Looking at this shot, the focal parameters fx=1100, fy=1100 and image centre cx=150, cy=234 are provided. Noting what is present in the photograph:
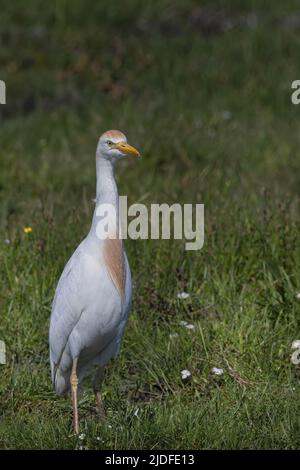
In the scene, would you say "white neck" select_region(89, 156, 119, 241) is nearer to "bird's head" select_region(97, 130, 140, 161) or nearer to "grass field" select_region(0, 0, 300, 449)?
"bird's head" select_region(97, 130, 140, 161)

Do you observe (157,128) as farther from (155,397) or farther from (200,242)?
(155,397)

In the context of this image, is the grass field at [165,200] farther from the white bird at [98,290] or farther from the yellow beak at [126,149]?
the yellow beak at [126,149]

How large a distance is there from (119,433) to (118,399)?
883 millimetres

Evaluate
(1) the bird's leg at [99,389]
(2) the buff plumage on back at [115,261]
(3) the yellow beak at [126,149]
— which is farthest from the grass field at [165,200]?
(3) the yellow beak at [126,149]

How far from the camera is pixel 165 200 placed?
299 inches

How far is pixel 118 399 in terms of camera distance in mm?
5703

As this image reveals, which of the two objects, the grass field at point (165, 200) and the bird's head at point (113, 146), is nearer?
the bird's head at point (113, 146)

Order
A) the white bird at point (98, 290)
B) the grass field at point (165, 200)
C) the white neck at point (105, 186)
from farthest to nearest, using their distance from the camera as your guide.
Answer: the grass field at point (165, 200), the white neck at point (105, 186), the white bird at point (98, 290)

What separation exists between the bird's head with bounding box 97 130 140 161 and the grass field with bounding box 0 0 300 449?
1185mm

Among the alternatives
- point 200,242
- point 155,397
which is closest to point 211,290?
point 200,242

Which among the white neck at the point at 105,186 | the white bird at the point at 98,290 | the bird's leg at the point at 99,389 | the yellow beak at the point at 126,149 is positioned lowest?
the bird's leg at the point at 99,389

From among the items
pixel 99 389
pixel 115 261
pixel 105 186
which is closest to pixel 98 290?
pixel 115 261

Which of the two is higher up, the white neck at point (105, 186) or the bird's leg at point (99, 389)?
the white neck at point (105, 186)

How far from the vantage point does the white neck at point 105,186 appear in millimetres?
5117
